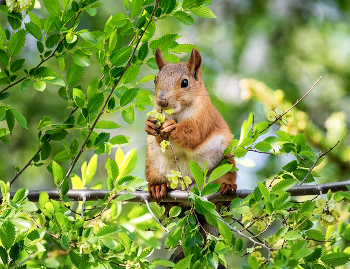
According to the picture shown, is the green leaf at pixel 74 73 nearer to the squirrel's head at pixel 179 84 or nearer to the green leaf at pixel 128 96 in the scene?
the green leaf at pixel 128 96

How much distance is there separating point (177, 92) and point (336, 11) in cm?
396

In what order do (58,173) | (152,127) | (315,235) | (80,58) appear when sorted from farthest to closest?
(152,127) → (80,58) → (58,173) → (315,235)

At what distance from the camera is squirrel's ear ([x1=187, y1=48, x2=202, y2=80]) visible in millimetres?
2426

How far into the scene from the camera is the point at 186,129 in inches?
91.3

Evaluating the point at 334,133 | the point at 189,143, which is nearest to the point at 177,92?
the point at 189,143

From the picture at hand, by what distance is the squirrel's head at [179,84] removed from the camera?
2.30 metres

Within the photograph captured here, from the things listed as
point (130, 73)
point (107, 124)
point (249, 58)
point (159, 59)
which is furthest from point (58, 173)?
point (249, 58)

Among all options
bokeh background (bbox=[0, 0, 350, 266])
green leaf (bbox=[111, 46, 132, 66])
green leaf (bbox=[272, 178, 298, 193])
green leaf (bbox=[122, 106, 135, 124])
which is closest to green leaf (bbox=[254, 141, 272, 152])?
green leaf (bbox=[272, 178, 298, 193])

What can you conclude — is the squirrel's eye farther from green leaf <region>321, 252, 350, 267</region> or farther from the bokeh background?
the bokeh background

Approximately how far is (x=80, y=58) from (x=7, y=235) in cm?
81

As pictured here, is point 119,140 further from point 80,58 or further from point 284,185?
point 284,185

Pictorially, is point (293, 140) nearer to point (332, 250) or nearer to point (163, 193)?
point (332, 250)

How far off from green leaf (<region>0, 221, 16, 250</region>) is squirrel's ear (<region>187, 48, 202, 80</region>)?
4.73 ft

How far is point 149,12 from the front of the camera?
180cm
